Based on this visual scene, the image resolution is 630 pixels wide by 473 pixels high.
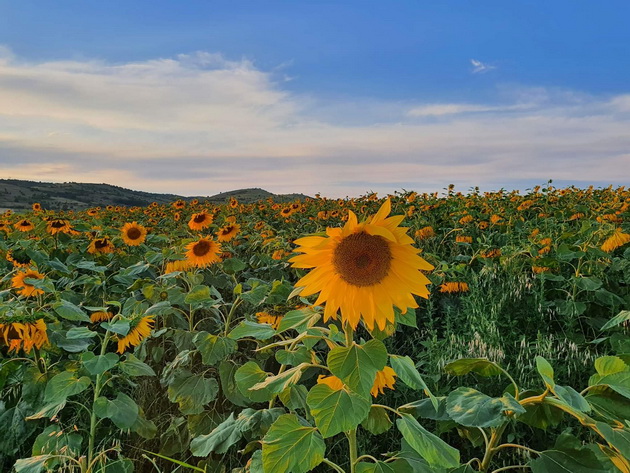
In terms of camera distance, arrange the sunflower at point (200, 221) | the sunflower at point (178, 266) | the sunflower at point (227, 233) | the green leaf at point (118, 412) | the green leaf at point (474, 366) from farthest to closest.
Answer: the sunflower at point (200, 221)
the sunflower at point (227, 233)
the sunflower at point (178, 266)
the green leaf at point (118, 412)
the green leaf at point (474, 366)

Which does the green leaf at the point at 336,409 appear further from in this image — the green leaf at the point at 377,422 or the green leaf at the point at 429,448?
the green leaf at the point at 377,422

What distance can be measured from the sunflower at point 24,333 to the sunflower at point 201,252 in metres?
1.53

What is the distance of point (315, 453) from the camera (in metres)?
1.43

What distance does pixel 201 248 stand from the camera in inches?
Result: 164

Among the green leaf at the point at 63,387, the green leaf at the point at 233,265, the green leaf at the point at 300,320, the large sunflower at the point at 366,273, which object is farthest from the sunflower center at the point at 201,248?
the large sunflower at the point at 366,273

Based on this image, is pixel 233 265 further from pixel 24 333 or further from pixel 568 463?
pixel 568 463

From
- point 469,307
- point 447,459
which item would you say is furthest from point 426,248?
point 447,459

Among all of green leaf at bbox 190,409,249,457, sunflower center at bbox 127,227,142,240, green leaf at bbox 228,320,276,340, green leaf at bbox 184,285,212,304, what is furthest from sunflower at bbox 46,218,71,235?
green leaf at bbox 228,320,276,340

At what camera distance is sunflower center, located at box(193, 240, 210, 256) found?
13.6 ft

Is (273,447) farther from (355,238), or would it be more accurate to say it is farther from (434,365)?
(434,365)

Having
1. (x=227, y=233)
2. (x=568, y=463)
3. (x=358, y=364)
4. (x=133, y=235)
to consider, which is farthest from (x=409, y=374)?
(x=133, y=235)

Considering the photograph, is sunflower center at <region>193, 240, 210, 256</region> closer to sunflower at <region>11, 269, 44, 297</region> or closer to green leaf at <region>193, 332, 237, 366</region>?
sunflower at <region>11, 269, 44, 297</region>

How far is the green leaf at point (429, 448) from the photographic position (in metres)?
1.35

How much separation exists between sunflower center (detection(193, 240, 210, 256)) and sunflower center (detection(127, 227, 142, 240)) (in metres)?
2.12
